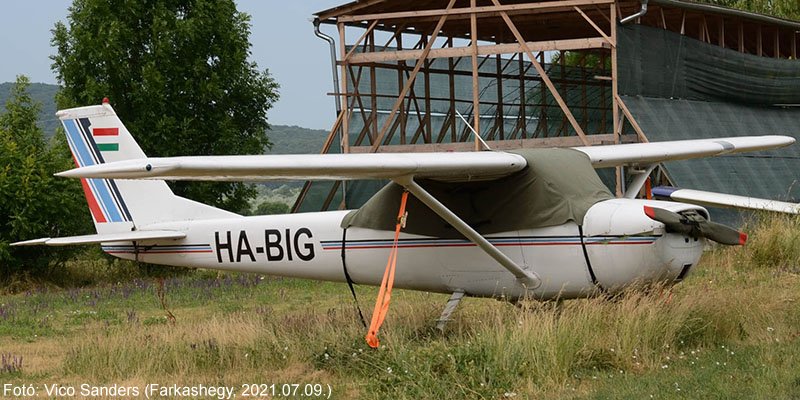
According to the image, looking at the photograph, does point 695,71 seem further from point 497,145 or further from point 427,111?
point 427,111

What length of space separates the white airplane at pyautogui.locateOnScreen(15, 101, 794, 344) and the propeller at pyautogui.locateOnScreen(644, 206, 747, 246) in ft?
0.04

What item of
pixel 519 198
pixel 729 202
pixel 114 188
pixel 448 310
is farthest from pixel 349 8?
pixel 448 310

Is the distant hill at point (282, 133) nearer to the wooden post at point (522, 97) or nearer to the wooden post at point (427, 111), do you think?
the wooden post at point (522, 97)

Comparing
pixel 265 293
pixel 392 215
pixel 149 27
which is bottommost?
pixel 265 293

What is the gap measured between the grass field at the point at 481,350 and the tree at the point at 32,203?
670 cm

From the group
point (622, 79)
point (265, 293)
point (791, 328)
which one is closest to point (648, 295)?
point (791, 328)

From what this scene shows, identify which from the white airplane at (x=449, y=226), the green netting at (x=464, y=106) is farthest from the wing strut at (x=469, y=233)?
the green netting at (x=464, y=106)

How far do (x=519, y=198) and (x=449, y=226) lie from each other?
Result: 78cm

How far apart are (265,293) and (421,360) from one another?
7.85 metres

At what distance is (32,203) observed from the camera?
1897 centimetres

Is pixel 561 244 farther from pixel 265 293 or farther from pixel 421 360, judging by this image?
pixel 265 293

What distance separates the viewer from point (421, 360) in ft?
25.6

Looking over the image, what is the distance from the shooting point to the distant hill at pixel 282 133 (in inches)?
4838

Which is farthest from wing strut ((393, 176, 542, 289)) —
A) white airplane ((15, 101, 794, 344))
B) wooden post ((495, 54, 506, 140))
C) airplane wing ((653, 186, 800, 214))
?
wooden post ((495, 54, 506, 140))
